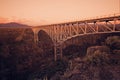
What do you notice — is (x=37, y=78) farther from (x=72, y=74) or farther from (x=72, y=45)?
(x=72, y=45)

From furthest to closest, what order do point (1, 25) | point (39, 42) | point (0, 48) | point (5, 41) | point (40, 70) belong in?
point (1, 25) → point (39, 42) → point (5, 41) → point (0, 48) → point (40, 70)

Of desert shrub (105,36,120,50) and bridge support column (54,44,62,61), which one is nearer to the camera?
desert shrub (105,36,120,50)

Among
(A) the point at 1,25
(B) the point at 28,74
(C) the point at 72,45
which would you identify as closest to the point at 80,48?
(C) the point at 72,45

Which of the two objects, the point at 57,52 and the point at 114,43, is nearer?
the point at 114,43

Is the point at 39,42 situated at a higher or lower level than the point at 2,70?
higher

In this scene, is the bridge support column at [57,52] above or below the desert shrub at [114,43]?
below

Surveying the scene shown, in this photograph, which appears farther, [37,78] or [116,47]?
[116,47]

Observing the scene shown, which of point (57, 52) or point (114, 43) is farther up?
point (114, 43)

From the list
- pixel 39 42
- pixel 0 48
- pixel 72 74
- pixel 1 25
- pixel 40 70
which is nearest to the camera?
pixel 72 74

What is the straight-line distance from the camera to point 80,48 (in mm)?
35062

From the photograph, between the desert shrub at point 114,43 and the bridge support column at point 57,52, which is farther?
the bridge support column at point 57,52

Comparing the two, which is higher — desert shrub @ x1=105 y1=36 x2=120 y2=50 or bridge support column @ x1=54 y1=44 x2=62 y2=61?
desert shrub @ x1=105 y1=36 x2=120 y2=50

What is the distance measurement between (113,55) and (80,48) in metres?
9.45

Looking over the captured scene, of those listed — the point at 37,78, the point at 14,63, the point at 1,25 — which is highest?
the point at 1,25
